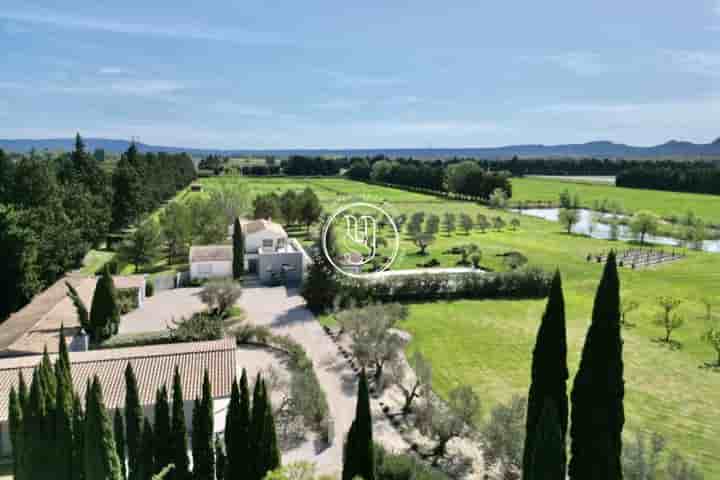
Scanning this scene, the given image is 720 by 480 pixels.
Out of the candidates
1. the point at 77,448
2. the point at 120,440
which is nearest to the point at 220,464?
the point at 120,440

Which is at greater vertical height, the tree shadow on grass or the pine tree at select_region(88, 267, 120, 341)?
the pine tree at select_region(88, 267, 120, 341)

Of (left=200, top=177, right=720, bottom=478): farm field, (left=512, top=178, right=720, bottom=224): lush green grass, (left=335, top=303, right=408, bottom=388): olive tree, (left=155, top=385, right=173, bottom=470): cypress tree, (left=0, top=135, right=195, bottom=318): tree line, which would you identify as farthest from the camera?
(left=512, top=178, right=720, bottom=224): lush green grass

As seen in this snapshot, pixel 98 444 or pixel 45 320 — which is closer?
pixel 98 444

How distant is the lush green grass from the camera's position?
8831cm

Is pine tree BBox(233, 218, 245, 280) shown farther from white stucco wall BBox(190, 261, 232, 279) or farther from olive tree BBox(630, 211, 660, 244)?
olive tree BBox(630, 211, 660, 244)

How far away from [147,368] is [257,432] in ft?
27.5

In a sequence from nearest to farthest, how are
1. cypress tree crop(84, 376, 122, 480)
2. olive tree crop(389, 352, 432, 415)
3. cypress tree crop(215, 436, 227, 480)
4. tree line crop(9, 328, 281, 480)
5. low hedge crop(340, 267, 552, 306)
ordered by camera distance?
cypress tree crop(84, 376, 122, 480) → tree line crop(9, 328, 281, 480) → cypress tree crop(215, 436, 227, 480) → olive tree crop(389, 352, 432, 415) → low hedge crop(340, 267, 552, 306)

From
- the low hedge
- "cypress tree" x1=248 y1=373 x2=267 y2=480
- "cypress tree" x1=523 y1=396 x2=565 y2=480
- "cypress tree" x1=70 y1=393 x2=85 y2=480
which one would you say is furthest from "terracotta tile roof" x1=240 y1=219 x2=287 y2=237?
"cypress tree" x1=523 y1=396 x2=565 y2=480

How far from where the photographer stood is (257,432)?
13312mm

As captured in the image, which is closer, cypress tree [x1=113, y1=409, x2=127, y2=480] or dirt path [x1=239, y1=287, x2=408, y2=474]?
cypress tree [x1=113, y1=409, x2=127, y2=480]

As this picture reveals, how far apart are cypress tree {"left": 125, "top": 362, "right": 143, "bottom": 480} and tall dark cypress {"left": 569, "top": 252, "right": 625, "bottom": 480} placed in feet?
36.2

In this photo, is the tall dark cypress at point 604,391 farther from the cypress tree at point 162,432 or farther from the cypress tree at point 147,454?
the cypress tree at point 147,454

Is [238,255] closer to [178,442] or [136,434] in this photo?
[136,434]

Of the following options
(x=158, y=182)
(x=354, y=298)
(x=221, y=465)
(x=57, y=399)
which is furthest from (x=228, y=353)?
(x=158, y=182)
